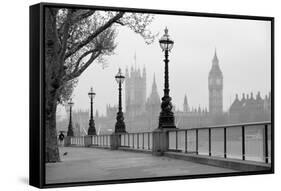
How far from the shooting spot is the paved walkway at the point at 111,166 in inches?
532

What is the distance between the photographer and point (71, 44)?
14.1 meters

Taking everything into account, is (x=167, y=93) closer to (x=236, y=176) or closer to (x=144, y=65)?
(x=144, y=65)

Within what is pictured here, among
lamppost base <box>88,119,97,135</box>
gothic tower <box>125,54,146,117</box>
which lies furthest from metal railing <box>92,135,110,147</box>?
gothic tower <box>125,54,146,117</box>

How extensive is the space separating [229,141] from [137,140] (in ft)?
6.85

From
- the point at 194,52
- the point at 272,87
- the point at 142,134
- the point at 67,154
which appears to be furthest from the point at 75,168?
the point at 272,87

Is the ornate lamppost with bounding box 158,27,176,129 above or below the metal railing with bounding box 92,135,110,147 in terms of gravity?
above

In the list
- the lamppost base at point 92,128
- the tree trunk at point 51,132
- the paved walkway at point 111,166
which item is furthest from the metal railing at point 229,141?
the tree trunk at point 51,132

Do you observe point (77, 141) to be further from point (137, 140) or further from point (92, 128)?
point (137, 140)

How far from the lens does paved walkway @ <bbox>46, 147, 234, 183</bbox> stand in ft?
44.3

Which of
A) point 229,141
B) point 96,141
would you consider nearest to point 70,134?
point 96,141

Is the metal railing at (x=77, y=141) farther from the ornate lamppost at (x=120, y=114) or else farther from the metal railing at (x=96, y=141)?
the ornate lamppost at (x=120, y=114)

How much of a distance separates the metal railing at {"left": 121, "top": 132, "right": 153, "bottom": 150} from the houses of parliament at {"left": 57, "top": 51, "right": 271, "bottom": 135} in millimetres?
108

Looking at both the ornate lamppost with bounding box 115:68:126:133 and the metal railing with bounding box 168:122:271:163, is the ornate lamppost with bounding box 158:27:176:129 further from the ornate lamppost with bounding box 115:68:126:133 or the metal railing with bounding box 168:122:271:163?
the ornate lamppost with bounding box 115:68:126:133

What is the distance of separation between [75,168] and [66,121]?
925 millimetres
